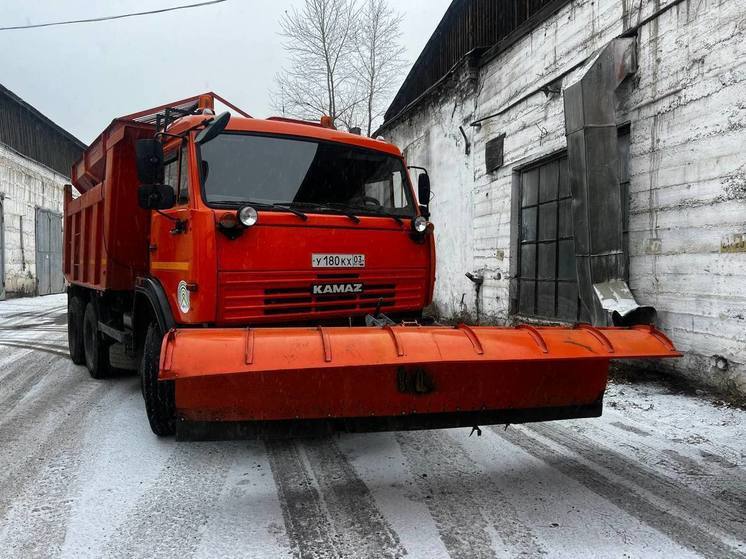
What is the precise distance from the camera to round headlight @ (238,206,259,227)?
3.63 meters

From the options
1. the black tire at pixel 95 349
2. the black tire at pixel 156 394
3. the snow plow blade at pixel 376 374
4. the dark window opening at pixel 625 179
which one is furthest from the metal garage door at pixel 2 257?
the dark window opening at pixel 625 179

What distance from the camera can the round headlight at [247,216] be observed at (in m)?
3.63

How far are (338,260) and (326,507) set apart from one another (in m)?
1.71

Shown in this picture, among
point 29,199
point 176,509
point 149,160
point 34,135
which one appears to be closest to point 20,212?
point 29,199

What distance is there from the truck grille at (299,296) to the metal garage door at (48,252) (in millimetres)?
23556

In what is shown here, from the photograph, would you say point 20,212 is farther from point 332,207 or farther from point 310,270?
point 310,270

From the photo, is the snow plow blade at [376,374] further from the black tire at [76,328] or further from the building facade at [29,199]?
the building facade at [29,199]

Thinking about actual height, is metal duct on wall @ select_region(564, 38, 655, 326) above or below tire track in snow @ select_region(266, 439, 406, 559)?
above

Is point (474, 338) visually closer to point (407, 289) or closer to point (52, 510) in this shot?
point (407, 289)

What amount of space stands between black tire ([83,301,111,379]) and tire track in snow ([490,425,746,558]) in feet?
15.7

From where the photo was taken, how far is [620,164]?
6.24 metres

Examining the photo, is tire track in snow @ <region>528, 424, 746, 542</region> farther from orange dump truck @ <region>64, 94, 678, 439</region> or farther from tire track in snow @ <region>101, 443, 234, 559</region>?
tire track in snow @ <region>101, 443, 234, 559</region>

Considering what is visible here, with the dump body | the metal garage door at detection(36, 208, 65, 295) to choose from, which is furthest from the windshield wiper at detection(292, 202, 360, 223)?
the metal garage door at detection(36, 208, 65, 295)

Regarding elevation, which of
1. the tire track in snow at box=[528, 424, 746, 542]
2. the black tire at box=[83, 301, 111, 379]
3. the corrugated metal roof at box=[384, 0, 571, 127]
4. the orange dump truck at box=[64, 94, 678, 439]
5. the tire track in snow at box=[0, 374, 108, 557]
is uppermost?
the corrugated metal roof at box=[384, 0, 571, 127]
